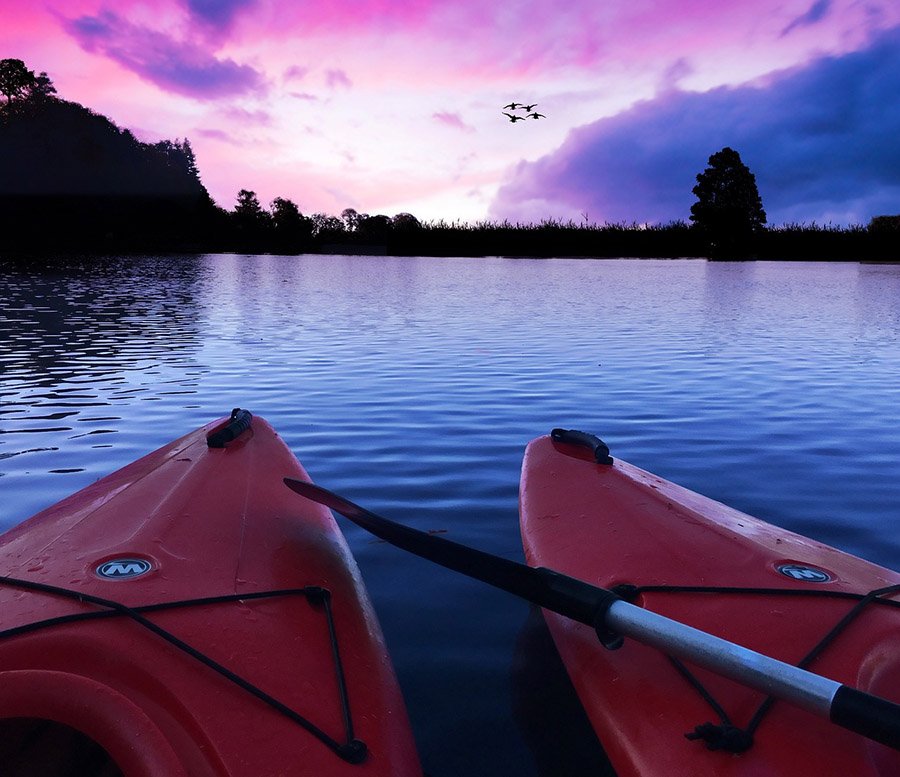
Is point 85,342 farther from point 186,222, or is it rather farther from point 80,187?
point 186,222

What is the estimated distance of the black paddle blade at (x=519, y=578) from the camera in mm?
2070

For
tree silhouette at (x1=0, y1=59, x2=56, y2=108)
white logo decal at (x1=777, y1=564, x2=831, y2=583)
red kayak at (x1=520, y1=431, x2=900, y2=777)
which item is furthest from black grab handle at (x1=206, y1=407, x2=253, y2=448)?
Answer: tree silhouette at (x1=0, y1=59, x2=56, y2=108)

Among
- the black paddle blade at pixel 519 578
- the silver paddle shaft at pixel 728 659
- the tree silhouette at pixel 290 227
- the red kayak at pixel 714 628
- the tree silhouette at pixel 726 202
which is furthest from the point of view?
the tree silhouette at pixel 290 227

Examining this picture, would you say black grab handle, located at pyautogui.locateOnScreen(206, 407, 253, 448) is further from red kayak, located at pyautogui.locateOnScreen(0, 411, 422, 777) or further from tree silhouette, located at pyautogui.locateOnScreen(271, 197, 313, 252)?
tree silhouette, located at pyautogui.locateOnScreen(271, 197, 313, 252)

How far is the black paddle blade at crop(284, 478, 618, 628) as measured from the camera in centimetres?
207

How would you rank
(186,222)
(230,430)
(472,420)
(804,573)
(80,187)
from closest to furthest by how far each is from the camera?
1. (804,573)
2. (230,430)
3. (472,420)
4. (80,187)
5. (186,222)

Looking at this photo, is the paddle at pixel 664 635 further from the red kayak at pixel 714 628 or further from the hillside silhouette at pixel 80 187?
the hillside silhouette at pixel 80 187

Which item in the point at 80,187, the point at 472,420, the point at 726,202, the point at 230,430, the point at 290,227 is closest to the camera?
the point at 230,430

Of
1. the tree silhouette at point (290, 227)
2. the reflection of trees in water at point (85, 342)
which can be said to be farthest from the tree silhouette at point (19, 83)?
the reflection of trees in water at point (85, 342)

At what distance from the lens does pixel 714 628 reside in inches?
86.8

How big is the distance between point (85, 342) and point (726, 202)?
6833 cm

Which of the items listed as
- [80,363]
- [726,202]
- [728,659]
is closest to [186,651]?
[728,659]

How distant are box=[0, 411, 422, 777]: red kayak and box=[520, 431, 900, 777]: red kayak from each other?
0.68m

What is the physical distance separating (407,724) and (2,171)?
80.7 meters
